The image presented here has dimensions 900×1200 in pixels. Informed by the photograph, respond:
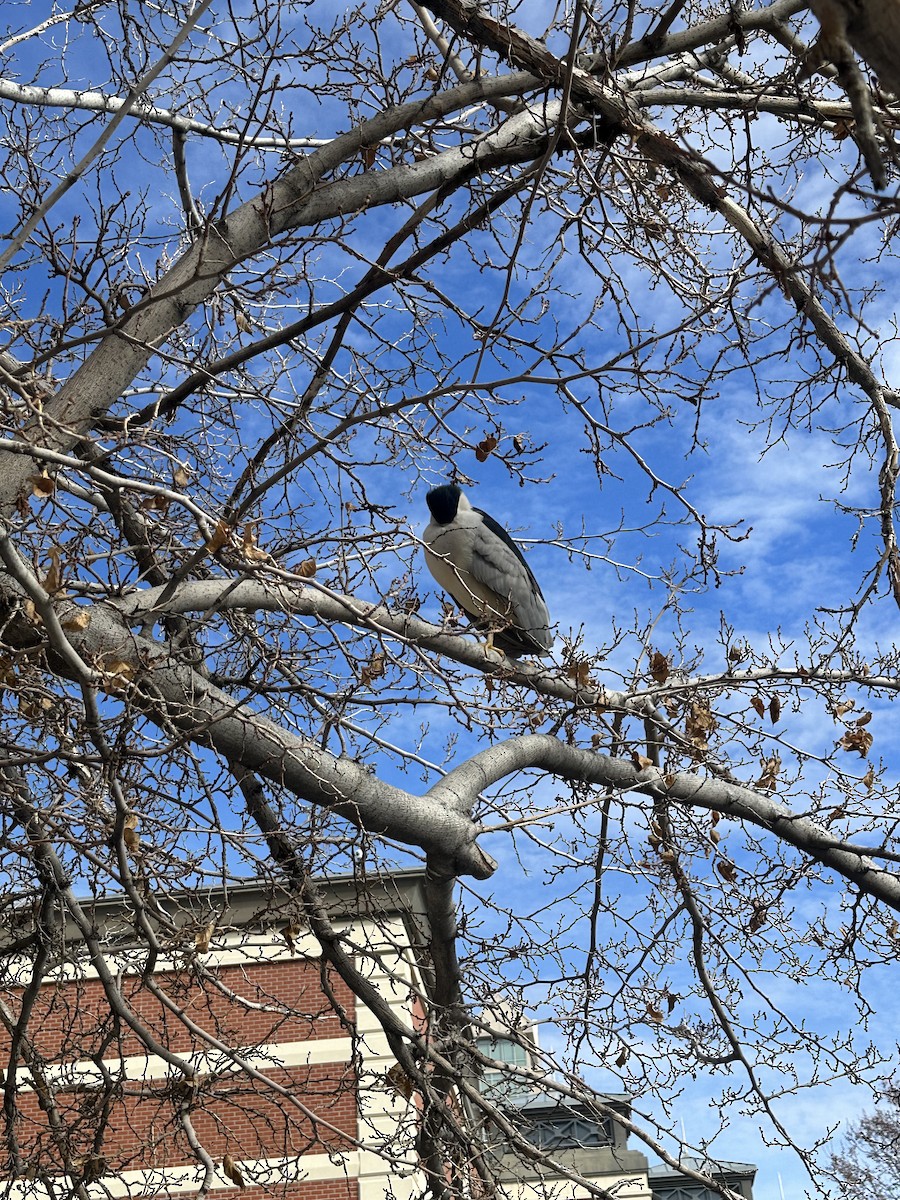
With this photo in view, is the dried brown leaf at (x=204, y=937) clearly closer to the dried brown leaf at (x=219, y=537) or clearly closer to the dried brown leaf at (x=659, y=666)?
the dried brown leaf at (x=219, y=537)

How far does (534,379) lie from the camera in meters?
4.54

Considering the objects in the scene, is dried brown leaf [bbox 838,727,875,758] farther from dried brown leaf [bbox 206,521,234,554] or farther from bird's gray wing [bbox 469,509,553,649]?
dried brown leaf [bbox 206,521,234,554]

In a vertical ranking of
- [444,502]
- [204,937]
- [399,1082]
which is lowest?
[399,1082]

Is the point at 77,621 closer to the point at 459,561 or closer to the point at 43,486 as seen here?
the point at 43,486

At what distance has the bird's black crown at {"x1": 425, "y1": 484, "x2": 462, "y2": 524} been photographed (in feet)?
27.5

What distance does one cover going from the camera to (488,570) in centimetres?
802

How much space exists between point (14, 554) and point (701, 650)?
432cm

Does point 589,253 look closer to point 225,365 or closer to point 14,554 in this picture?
point 225,365

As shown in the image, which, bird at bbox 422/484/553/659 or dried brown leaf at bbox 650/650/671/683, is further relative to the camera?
bird at bbox 422/484/553/659

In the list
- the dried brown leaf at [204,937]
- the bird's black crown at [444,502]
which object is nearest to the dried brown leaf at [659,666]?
the bird's black crown at [444,502]

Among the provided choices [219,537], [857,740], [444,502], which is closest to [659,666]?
[857,740]

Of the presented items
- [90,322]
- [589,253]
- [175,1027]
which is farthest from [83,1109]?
[175,1027]

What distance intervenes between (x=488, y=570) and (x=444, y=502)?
0.72 metres

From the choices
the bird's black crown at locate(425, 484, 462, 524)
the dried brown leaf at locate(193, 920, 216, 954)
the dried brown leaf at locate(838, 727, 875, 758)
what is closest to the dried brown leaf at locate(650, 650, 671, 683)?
the dried brown leaf at locate(838, 727, 875, 758)
